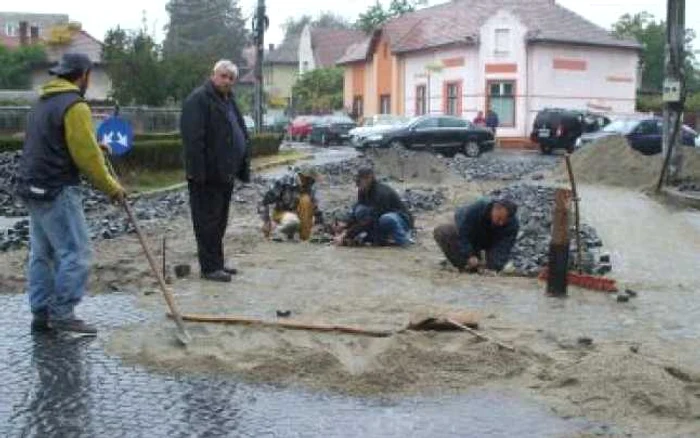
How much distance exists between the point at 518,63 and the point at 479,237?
40314mm

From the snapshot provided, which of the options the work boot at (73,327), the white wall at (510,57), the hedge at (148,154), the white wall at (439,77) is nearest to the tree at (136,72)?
the white wall at (439,77)

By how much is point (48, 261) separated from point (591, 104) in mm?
46496

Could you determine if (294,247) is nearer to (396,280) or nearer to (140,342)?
(396,280)

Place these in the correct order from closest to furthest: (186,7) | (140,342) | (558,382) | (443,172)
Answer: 1. (558,382)
2. (140,342)
3. (443,172)
4. (186,7)

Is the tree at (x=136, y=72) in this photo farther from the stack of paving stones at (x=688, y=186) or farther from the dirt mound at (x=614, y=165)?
the stack of paving stones at (x=688, y=186)

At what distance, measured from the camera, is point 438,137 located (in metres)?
39.4

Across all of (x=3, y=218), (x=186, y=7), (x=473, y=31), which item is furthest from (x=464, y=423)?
(x=186, y=7)

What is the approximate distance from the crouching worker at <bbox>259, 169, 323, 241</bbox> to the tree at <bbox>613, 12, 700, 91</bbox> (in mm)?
78210

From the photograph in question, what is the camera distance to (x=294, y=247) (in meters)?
12.6

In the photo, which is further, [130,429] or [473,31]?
[473,31]

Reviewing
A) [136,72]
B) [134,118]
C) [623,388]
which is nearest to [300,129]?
[136,72]

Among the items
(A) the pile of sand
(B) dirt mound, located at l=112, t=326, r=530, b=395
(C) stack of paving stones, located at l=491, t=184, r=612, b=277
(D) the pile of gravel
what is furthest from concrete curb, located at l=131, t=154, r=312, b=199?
(B) dirt mound, located at l=112, t=326, r=530, b=395

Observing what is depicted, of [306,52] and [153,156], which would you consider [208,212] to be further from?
[306,52]

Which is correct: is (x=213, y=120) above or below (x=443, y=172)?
above
